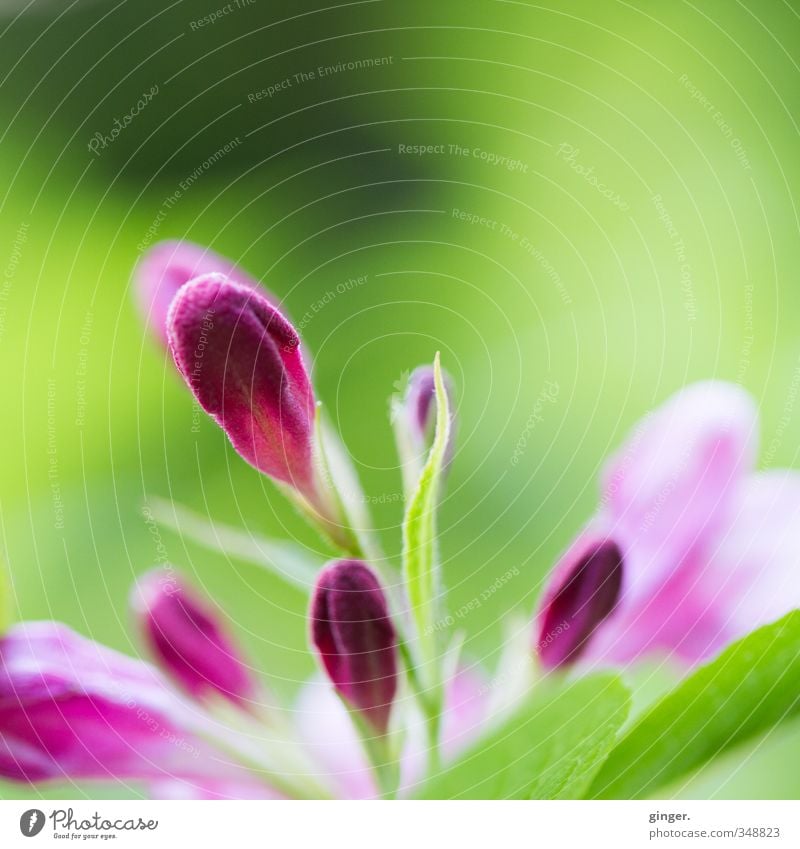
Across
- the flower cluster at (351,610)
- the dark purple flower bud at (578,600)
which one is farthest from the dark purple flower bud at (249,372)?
the dark purple flower bud at (578,600)

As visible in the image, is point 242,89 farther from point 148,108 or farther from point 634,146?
point 634,146

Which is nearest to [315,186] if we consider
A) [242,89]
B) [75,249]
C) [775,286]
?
[242,89]

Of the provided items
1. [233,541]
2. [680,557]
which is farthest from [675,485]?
[233,541]

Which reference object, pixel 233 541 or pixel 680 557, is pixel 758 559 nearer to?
pixel 680 557

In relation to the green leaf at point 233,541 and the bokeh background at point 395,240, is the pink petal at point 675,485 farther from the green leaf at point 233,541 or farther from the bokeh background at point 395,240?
the green leaf at point 233,541

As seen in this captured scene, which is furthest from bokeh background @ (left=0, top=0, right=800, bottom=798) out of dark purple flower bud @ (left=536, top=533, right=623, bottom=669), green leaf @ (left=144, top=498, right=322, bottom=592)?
dark purple flower bud @ (left=536, top=533, right=623, bottom=669)
